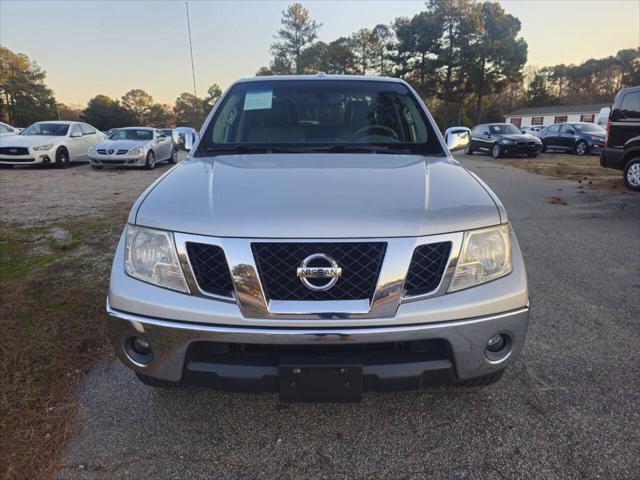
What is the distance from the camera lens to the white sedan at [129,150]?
13.5 meters

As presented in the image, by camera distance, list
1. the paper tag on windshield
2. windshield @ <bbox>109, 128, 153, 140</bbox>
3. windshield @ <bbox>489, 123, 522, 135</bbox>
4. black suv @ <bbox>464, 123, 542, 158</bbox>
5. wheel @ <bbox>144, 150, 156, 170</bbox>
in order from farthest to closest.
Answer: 1. windshield @ <bbox>489, 123, 522, 135</bbox>
2. black suv @ <bbox>464, 123, 542, 158</bbox>
3. windshield @ <bbox>109, 128, 153, 140</bbox>
4. wheel @ <bbox>144, 150, 156, 170</bbox>
5. the paper tag on windshield

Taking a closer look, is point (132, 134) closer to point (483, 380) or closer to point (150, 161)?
point (150, 161)

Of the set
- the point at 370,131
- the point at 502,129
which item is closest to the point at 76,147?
the point at 370,131

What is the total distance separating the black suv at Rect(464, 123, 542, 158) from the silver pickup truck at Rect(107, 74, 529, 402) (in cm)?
1802

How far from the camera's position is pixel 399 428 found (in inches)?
80.4

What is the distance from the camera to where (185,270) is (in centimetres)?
172

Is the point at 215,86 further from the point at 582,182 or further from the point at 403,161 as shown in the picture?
the point at 403,161

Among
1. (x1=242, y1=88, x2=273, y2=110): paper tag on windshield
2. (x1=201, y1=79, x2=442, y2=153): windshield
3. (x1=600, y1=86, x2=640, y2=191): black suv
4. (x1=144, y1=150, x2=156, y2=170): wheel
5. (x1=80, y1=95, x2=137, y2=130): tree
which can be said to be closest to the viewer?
(x1=201, y1=79, x2=442, y2=153): windshield

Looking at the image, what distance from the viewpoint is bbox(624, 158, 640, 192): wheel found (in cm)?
893

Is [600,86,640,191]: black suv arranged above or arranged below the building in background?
below

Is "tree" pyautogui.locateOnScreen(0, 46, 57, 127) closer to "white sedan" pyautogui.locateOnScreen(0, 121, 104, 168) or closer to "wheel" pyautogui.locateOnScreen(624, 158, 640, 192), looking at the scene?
"white sedan" pyautogui.locateOnScreen(0, 121, 104, 168)

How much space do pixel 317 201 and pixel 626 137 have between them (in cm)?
973

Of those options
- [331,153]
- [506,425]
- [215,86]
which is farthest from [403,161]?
[215,86]

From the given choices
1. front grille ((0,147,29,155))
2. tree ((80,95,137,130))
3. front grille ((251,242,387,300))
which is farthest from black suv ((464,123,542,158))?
tree ((80,95,137,130))
